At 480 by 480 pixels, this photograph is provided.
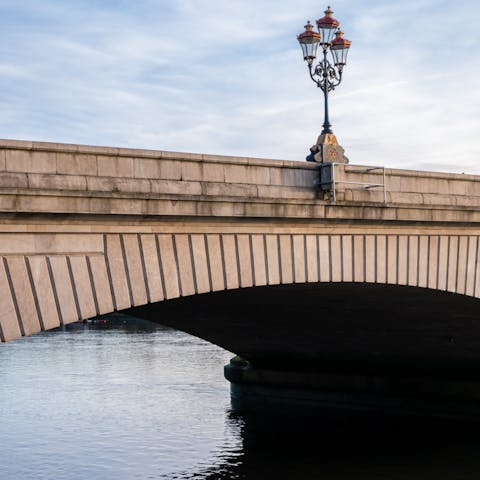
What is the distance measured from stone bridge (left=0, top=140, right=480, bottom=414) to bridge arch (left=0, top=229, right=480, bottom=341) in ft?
0.07

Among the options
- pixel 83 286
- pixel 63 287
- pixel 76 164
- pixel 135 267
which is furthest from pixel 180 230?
pixel 63 287

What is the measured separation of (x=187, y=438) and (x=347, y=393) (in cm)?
686

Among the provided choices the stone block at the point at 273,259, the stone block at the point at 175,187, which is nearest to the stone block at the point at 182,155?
the stone block at the point at 175,187

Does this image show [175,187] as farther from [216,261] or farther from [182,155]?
[216,261]

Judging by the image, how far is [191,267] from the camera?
16453mm

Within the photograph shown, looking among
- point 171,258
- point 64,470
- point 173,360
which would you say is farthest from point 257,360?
point 171,258

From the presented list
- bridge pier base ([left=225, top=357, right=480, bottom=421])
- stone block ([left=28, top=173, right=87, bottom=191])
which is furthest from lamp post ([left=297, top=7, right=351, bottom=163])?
bridge pier base ([left=225, top=357, right=480, bottom=421])

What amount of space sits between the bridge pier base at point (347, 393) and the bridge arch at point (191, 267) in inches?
401

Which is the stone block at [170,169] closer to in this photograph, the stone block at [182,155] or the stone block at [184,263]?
the stone block at [182,155]

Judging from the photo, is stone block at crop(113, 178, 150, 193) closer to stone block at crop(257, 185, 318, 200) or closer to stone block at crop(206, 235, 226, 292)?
stone block at crop(206, 235, 226, 292)

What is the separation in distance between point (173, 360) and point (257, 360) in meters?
17.2

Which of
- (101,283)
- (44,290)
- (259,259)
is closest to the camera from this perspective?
(44,290)

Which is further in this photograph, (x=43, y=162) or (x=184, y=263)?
(x=184, y=263)

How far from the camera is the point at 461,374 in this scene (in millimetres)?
31953
